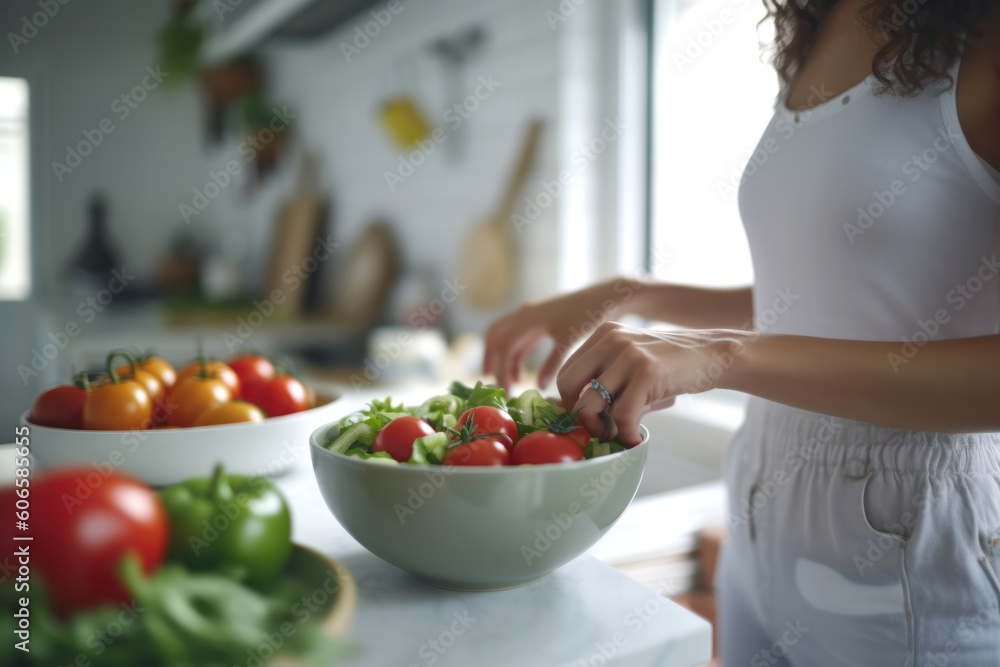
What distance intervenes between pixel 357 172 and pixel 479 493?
2753 mm

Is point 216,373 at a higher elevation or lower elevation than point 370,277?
higher

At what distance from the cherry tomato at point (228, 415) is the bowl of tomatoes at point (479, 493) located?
0.19 meters

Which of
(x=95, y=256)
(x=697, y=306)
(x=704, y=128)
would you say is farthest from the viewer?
(x=95, y=256)

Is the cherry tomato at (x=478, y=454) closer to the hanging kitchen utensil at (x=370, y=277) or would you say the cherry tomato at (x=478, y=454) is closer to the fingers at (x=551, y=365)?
the fingers at (x=551, y=365)

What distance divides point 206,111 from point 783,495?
3.06 metres

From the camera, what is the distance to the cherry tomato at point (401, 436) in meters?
0.47

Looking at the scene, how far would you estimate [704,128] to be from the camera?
1.89 metres

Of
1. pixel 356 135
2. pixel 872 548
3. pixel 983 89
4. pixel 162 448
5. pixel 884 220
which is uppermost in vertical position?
pixel 356 135

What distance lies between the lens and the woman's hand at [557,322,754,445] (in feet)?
1.55

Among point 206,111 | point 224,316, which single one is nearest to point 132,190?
point 206,111

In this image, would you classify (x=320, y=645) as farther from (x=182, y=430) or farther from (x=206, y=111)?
(x=206, y=111)

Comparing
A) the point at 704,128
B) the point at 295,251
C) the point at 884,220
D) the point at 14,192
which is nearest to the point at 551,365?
the point at 884,220

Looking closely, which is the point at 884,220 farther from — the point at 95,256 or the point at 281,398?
the point at 95,256

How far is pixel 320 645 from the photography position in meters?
0.31
